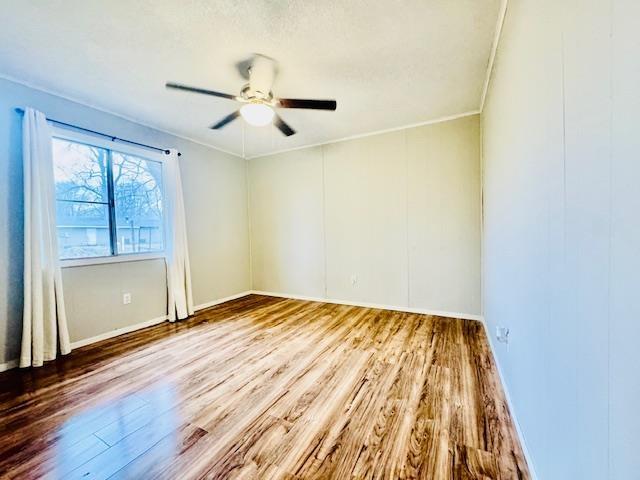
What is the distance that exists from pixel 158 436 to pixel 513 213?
2.38m

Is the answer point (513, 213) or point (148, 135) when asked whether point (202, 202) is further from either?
point (513, 213)

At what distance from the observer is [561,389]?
2.77ft

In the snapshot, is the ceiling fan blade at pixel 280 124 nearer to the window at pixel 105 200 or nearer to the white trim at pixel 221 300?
the window at pixel 105 200

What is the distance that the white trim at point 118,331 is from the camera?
2.64 metres

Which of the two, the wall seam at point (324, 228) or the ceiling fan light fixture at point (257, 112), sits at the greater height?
the ceiling fan light fixture at point (257, 112)

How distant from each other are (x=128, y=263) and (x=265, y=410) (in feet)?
8.34

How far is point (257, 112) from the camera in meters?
2.17

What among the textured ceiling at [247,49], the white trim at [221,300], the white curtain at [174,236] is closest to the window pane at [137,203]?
the white curtain at [174,236]

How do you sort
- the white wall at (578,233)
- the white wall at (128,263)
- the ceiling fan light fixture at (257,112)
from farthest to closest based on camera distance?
the white wall at (128,263) < the ceiling fan light fixture at (257,112) < the white wall at (578,233)

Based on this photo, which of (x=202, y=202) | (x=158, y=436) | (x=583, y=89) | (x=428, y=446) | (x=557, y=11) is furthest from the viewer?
(x=202, y=202)

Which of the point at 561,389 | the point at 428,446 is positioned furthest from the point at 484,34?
the point at 428,446

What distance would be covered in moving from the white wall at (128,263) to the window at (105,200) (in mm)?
217

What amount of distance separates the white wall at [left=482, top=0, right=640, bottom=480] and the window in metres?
3.69

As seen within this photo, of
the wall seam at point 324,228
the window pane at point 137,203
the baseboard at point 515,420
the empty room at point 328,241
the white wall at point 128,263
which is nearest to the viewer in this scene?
the empty room at point 328,241
